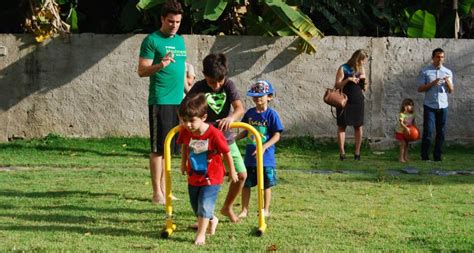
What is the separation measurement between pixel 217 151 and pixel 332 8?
987cm

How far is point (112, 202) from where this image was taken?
30.7 feet

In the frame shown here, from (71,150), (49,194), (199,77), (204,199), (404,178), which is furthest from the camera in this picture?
(199,77)

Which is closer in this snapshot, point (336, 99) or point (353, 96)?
point (336, 99)

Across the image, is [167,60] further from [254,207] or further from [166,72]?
[254,207]

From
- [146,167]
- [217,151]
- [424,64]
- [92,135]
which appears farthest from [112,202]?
[424,64]

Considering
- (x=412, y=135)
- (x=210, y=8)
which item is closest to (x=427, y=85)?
(x=412, y=135)

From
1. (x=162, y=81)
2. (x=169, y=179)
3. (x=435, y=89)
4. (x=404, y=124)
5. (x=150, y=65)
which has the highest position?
(x=150, y=65)

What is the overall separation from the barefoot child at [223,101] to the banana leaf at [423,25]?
8.53 m

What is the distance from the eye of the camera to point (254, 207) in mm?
9305

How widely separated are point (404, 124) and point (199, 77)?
3245 millimetres

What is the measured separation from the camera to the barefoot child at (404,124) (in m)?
14.0

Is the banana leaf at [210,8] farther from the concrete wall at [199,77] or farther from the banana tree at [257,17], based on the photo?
the concrete wall at [199,77]

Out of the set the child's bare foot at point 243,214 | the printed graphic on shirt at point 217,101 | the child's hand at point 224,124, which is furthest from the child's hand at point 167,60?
the child's bare foot at point 243,214

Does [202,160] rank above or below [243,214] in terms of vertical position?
above
